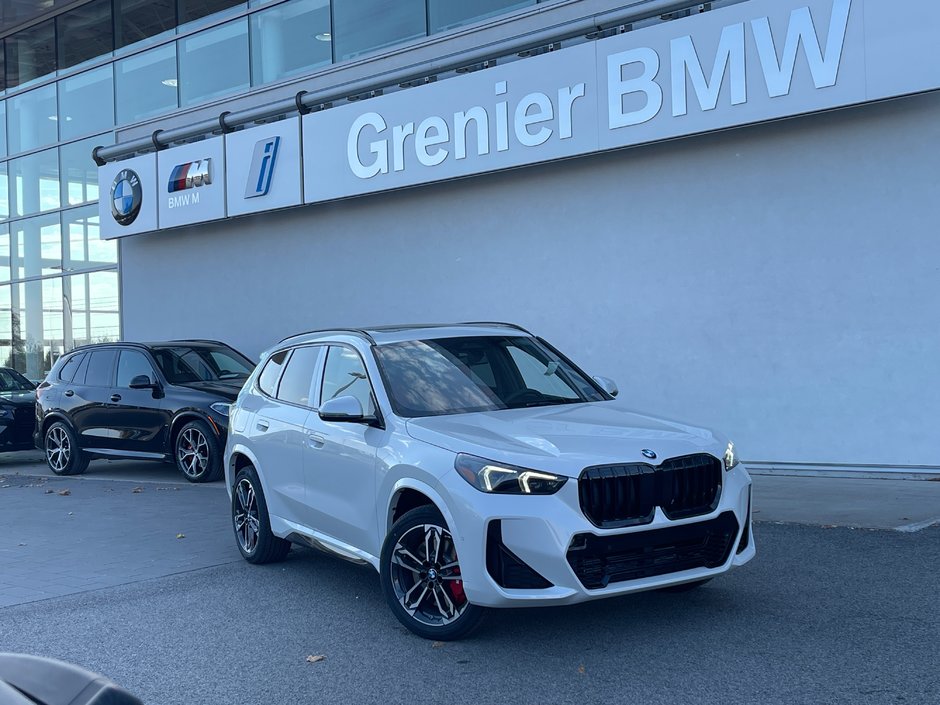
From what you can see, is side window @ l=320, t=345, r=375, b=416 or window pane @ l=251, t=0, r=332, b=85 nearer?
side window @ l=320, t=345, r=375, b=416

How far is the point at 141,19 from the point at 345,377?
56.4 ft

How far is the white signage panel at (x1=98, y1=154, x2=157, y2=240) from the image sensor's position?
19.3 meters

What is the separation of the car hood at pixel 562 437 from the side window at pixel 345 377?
2.26 feet

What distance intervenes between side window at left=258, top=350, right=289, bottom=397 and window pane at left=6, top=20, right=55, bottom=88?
61.1 ft

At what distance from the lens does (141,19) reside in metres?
21.3

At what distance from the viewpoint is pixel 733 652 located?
16.9 ft

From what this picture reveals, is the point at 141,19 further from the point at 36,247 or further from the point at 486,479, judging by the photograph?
the point at 486,479

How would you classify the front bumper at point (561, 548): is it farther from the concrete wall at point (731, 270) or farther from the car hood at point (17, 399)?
the car hood at point (17, 399)

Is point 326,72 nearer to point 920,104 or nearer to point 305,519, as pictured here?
point 920,104

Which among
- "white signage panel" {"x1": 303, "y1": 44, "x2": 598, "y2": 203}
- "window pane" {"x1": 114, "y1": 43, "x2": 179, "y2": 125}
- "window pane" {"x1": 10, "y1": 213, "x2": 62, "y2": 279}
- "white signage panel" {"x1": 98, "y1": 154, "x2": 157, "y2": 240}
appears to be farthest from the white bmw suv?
"window pane" {"x1": 10, "y1": 213, "x2": 62, "y2": 279}

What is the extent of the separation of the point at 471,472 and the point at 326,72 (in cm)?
1285

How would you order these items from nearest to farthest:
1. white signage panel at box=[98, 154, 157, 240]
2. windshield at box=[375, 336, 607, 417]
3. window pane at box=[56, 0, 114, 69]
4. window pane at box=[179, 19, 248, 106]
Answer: windshield at box=[375, 336, 607, 417] < window pane at box=[179, 19, 248, 106] < white signage panel at box=[98, 154, 157, 240] < window pane at box=[56, 0, 114, 69]

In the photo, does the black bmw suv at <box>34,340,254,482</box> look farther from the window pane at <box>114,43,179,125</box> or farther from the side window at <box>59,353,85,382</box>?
the window pane at <box>114,43,179,125</box>

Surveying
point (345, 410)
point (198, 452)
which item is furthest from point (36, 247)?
point (345, 410)
